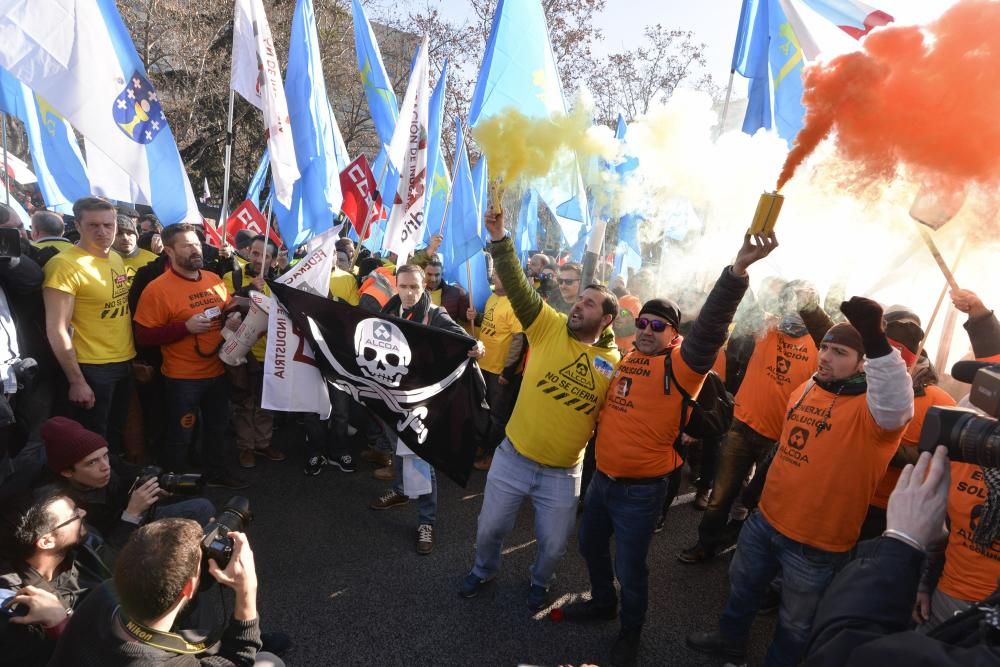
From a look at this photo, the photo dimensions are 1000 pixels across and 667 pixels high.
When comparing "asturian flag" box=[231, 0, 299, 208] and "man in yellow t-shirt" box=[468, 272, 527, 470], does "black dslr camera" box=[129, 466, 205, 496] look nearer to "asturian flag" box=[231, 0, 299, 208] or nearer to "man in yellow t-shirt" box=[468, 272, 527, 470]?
"man in yellow t-shirt" box=[468, 272, 527, 470]

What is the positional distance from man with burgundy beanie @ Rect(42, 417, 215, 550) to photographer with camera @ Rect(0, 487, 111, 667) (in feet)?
0.82

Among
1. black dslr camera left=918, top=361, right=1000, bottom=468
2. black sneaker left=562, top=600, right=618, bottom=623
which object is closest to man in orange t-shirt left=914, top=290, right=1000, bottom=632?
black dslr camera left=918, top=361, right=1000, bottom=468

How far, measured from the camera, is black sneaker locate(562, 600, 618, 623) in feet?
11.6

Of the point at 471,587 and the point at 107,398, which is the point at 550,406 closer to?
the point at 471,587

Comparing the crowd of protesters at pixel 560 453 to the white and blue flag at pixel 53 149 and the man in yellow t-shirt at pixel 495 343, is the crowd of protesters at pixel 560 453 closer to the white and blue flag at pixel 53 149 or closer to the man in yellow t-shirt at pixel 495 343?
the man in yellow t-shirt at pixel 495 343

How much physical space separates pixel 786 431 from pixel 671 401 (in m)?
0.61

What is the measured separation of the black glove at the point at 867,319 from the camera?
1.93 m

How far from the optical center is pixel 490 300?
6238mm

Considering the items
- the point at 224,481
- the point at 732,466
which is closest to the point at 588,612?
the point at 732,466

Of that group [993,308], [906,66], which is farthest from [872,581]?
[993,308]

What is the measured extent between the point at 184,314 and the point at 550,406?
3.03 metres

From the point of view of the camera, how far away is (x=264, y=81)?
529 cm

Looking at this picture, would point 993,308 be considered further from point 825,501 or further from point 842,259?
point 825,501

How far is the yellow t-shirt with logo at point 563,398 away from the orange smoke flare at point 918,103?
1522 mm
